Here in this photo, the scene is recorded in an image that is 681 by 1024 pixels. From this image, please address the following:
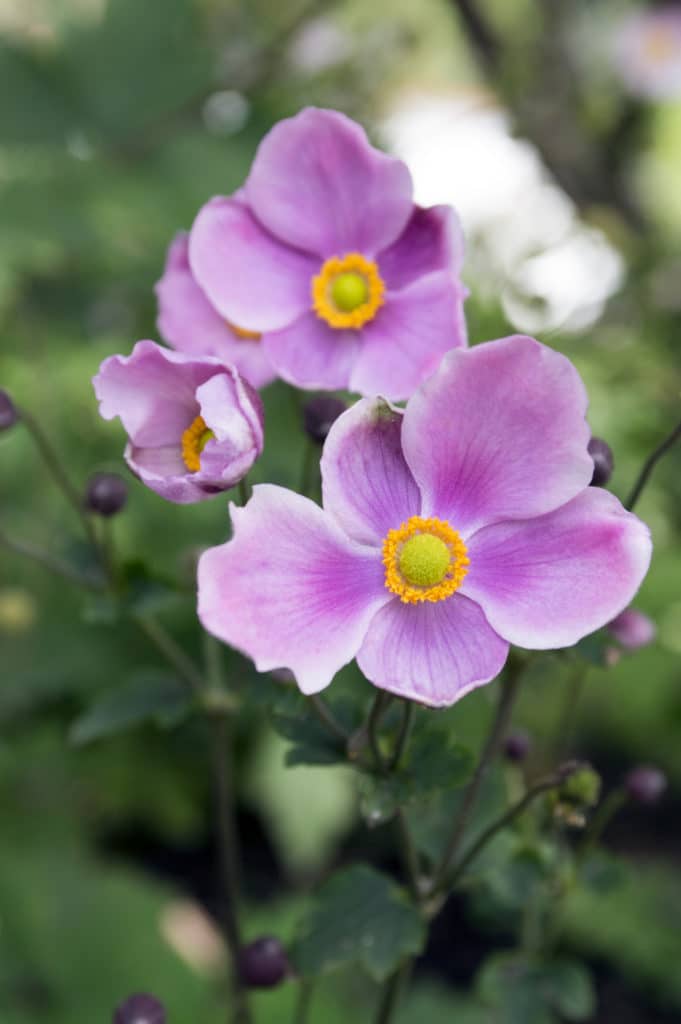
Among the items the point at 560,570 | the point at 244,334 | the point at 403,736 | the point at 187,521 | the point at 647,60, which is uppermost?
the point at 244,334

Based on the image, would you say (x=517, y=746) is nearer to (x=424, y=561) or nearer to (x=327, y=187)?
(x=424, y=561)

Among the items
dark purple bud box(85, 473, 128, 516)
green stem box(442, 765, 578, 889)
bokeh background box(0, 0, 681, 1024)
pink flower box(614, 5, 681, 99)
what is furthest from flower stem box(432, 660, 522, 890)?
pink flower box(614, 5, 681, 99)

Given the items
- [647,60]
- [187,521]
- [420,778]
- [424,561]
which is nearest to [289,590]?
[424,561]

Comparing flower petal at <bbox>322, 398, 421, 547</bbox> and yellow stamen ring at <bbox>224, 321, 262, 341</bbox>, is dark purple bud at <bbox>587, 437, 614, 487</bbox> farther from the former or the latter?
yellow stamen ring at <bbox>224, 321, 262, 341</bbox>

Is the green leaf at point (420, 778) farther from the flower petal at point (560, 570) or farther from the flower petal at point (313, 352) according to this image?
the flower petal at point (313, 352)

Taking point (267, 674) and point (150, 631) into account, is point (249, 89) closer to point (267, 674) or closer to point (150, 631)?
point (150, 631)

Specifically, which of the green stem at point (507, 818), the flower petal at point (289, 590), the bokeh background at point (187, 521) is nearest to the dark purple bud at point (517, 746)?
the green stem at point (507, 818)

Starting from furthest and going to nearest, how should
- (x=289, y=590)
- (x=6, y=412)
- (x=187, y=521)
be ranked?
(x=187, y=521)
(x=6, y=412)
(x=289, y=590)
